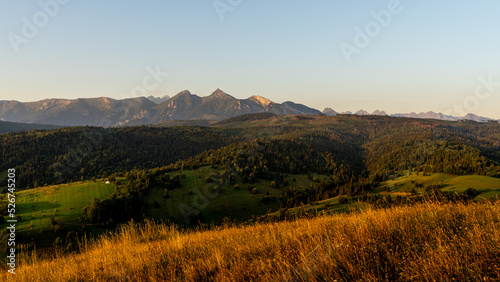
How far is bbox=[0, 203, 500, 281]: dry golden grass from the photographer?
4824mm

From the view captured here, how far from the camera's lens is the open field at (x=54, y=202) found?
83.4m

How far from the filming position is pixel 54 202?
317 ft

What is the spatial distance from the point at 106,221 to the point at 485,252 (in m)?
111

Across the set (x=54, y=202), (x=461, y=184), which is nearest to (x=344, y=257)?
(x=54, y=202)

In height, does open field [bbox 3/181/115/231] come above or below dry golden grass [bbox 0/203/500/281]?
below

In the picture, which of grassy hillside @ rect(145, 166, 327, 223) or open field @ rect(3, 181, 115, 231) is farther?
grassy hillside @ rect(145, 166, 327, 223)

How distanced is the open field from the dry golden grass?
10246cm

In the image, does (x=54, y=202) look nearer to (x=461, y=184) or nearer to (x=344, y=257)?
(x=344, y=257)

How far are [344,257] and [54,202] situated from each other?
128 m

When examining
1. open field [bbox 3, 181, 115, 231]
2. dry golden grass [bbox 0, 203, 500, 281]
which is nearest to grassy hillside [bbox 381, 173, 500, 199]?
dry golden grass [bbox 0, 203, 500, 281]

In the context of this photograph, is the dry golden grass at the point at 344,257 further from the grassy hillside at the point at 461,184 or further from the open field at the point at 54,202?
the open field at the point at 54,202

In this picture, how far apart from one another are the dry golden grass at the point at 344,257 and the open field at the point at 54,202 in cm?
10246

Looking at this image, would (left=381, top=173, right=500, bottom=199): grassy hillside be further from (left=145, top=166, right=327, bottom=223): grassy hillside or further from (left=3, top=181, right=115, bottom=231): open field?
(left=3, top=181, right=115, bottom=231): open field

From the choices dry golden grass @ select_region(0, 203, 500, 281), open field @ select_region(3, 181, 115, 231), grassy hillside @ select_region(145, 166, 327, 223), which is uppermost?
dry golden grass @ select_region(0, 203, 500, 281)
